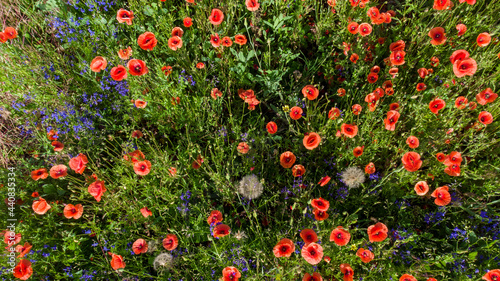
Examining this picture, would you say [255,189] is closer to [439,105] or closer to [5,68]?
[439,105]

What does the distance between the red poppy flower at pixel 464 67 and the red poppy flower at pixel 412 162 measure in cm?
86

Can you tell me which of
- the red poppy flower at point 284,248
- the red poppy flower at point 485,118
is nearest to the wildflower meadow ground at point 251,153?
the red poppy flower at point 284,248

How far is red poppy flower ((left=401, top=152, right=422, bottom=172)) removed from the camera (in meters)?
2.14

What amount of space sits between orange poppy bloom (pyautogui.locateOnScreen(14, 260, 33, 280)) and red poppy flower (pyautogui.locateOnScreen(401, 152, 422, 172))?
2.90 meters

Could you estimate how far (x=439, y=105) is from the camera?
7.95ft

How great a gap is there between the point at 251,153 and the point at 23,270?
1.97 m

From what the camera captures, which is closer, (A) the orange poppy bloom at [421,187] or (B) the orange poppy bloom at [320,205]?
(B) the orange poppy bloom at [320,205]

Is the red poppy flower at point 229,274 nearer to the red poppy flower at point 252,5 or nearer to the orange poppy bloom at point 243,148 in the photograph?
the orange poppy bloom at point 243,148

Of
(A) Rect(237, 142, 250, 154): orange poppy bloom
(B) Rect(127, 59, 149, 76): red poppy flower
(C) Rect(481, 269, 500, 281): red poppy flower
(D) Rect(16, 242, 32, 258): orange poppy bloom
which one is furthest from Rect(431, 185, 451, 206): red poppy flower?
(D) Rect(16, 242, 32, 258): orange poppy bloom

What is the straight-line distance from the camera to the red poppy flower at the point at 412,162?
214cm

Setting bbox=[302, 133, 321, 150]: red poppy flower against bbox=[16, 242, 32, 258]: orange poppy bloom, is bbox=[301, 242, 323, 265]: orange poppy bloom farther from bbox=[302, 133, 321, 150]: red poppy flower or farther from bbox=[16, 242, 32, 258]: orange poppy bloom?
bbox=[16, 242, 32, 258]: orange poppy bloom

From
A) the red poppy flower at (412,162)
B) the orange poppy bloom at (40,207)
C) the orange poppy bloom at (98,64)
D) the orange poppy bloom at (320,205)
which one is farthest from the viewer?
the orange poppy bloom at (98,64)

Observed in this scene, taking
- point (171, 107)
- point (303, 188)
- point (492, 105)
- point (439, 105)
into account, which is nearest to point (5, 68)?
point (171, 107)

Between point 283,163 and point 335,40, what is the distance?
5.19ft
